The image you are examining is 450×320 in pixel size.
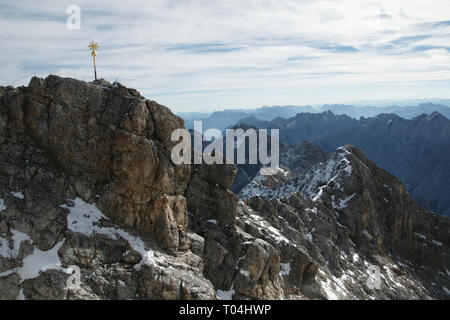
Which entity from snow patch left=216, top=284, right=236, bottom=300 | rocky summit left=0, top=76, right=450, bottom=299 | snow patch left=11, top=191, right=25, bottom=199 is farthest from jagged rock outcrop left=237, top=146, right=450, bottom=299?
snow patch left=11, top=191, right=25, bottom=199

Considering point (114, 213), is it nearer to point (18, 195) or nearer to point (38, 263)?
point (38, 263)

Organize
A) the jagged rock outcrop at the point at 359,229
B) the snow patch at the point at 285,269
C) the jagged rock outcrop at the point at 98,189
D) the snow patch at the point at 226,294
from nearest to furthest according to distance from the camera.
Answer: the jagged rock outcrop at the point at 98,189 → the snow patch at the point at 226,294 → the snow patch at the point at 285,269 → the jagged rock outcrop at the point at 359,229

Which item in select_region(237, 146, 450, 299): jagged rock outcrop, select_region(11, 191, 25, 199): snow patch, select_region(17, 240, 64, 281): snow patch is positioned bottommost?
select_region(237, 146, 450, 299): jagged rock outcrop

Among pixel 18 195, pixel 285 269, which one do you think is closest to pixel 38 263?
pixel 18 195

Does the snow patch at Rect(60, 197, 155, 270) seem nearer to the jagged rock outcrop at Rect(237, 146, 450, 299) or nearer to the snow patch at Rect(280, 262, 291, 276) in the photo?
the jagged rock outcrop at Rect(237, 146, 450, 299)

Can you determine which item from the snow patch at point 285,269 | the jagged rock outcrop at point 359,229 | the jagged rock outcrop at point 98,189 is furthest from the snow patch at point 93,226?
the snow patch at point 285,269

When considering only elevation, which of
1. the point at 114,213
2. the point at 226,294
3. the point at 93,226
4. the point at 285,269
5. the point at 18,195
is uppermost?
the point at 18,195

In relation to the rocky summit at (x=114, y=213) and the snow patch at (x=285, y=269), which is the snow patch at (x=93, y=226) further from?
the snow patch at (x=285, y=269)

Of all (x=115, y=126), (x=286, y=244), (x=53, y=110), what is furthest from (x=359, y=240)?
(x=53, y=110)

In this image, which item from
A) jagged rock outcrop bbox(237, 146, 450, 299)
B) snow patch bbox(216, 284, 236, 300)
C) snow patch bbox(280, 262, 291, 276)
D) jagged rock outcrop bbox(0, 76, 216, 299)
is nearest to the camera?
jagged rock outcrop bbox(0, 76, 216, 299)

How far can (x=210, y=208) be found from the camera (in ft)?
167
